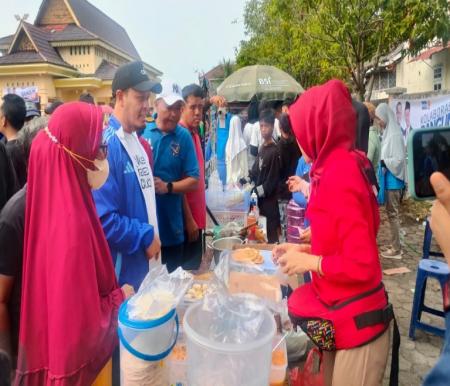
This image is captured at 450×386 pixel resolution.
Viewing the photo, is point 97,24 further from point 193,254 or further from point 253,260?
point 253,260

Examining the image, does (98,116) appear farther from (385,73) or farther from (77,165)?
(385,73)

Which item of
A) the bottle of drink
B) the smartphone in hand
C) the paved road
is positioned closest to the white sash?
the bottle of drink

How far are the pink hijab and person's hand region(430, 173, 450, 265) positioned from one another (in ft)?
3.58

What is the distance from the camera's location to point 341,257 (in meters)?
1.35

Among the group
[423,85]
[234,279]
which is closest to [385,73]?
[423,85]

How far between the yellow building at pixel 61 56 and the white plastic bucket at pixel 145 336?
1482cm

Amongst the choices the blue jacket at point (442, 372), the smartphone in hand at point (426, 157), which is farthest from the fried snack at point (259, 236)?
the blue jacket at point (442, 372)

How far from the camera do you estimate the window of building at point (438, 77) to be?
11503 mm

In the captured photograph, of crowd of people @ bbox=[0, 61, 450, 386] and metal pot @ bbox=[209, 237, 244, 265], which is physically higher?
crowd of people @ bbox=[0, 61, 450, 386]

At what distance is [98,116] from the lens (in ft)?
4.97

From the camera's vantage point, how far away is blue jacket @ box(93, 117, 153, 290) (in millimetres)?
1794

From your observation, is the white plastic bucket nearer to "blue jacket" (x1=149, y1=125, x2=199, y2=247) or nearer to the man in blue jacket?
the man in blue jacket

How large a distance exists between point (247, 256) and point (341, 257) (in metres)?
1.03

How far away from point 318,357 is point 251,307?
62 cm
